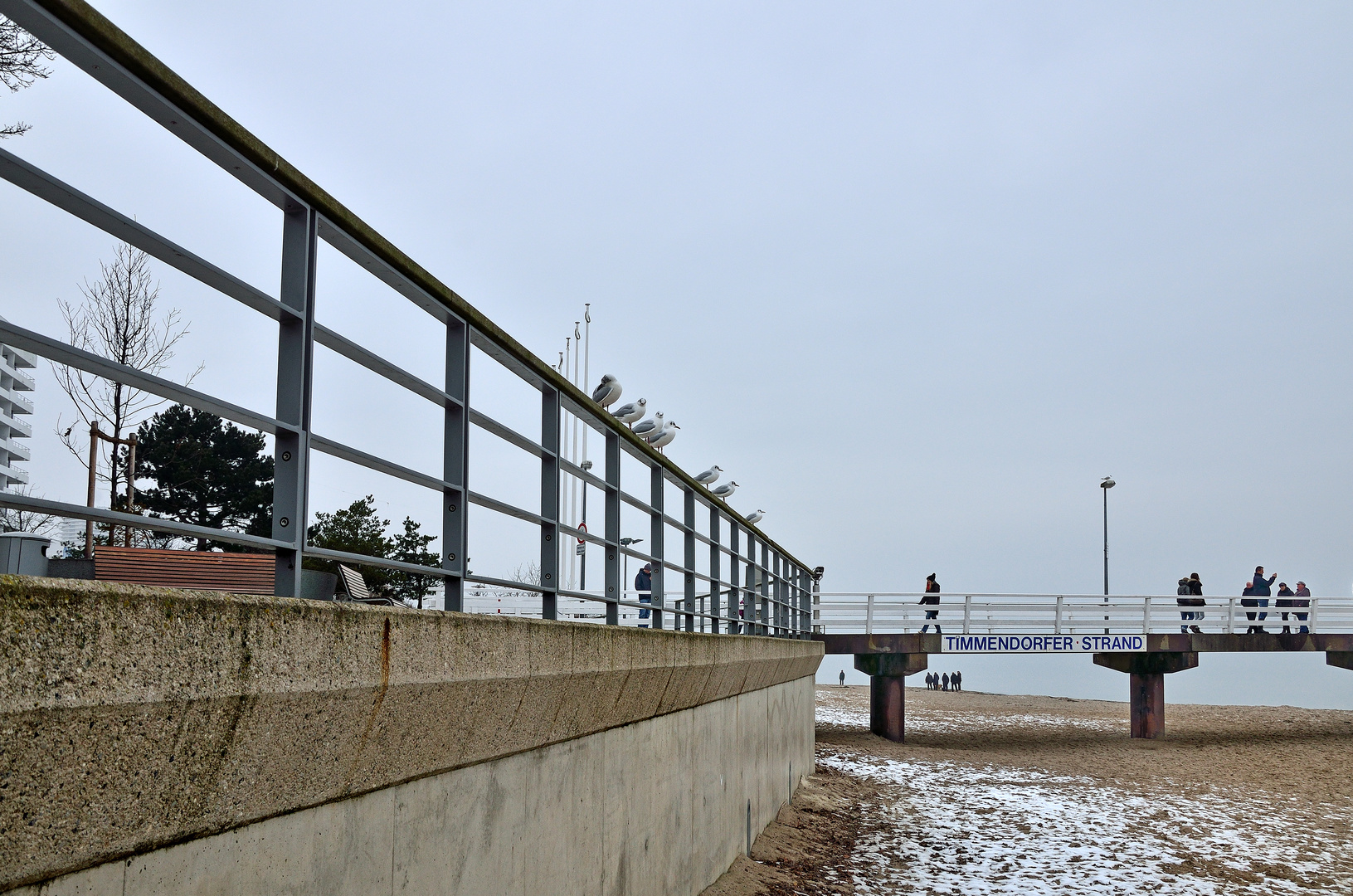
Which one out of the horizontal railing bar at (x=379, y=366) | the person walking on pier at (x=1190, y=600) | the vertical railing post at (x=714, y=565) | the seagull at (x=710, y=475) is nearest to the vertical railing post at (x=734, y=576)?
the vertical railing post at (x=714, y=565)

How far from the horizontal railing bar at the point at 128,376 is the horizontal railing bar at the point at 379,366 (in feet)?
1.27

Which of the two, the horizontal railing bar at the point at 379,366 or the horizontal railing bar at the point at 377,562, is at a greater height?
the horizontal railing bar at the point at 379,366

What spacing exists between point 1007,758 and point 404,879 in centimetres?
2018

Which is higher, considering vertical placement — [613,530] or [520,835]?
[613,530]

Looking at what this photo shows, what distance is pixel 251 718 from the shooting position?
2.51m

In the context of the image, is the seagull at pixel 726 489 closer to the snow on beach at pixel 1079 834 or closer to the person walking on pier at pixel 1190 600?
the snow on beach at pixel 1079 834

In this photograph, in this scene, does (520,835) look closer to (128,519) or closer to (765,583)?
(128,519)

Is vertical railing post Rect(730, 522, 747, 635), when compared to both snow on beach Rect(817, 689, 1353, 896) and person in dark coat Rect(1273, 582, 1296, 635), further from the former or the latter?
person in dark coat Rect(1273, 582, 1296, 635)

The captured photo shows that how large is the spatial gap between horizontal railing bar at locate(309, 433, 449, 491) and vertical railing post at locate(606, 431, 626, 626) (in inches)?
88.6

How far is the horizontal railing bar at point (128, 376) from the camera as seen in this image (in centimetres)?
215

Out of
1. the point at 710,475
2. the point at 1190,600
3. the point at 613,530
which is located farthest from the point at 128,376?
the point at 1190,600

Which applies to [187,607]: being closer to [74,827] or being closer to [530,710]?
[74,827]

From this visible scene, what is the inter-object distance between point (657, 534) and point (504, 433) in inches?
114

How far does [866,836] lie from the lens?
12523mm
